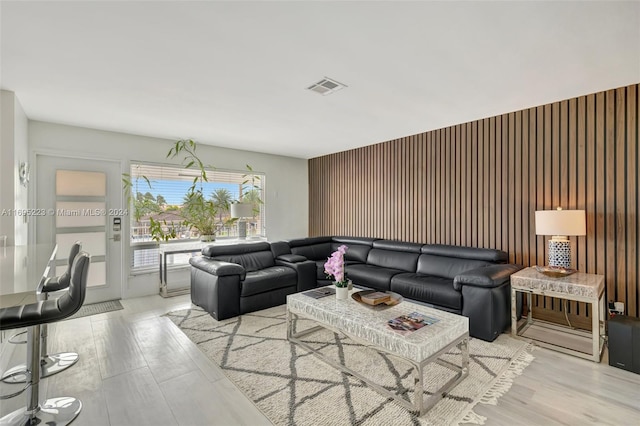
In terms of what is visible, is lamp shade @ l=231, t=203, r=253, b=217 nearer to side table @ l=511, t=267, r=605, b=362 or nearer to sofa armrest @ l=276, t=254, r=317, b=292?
sofa armrest @ l=276, t=254, r=317, b=292

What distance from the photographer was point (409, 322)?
89.9 inches

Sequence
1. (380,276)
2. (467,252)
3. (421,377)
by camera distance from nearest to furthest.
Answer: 1. (421,377)
2. (467,252)
3. (380,276)

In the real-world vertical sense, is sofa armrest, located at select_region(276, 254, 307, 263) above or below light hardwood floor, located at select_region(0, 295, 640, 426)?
above

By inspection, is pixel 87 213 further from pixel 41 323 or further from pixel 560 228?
pixel 560 228

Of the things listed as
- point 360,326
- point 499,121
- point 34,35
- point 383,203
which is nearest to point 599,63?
point 499,121

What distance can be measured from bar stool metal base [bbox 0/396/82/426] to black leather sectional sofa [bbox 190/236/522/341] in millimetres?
1626

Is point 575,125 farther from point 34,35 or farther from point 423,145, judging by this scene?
point 34,35

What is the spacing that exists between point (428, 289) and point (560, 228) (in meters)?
1.47

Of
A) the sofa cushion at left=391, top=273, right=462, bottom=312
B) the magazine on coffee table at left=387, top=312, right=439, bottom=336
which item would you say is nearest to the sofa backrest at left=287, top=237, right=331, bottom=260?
the sofa cushion at left=391, top=273, right=462, bottom=312

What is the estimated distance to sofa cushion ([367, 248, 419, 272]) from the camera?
14.5 ft

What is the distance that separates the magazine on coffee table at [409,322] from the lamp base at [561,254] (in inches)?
72.9

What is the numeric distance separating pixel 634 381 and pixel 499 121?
2.98 m

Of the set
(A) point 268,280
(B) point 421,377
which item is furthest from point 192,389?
(A) point 268,280

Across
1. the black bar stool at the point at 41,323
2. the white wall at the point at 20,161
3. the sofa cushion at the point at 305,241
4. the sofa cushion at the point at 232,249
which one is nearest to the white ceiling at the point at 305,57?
the white wall at the point at 20,161
